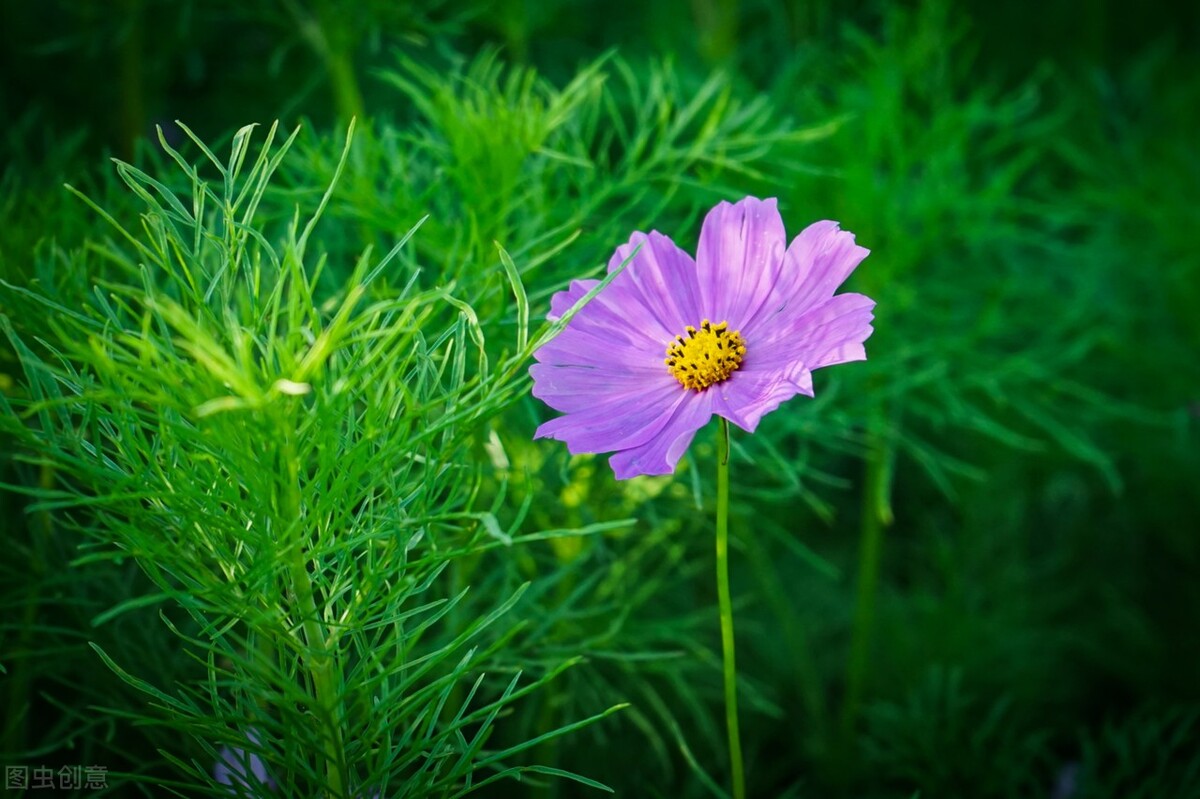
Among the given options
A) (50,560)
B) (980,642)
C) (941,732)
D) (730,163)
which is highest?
(730,163)

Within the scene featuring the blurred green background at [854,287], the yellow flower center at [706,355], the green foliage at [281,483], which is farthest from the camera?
the blurred green background at [854,287]

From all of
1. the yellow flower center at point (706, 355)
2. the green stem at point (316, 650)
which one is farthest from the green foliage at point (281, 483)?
the yellow flower center at point (706, 355)

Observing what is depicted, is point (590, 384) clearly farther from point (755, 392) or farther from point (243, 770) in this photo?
point (243, 770)

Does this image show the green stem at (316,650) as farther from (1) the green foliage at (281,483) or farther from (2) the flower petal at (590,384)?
(2) the flower petal at (590,384)

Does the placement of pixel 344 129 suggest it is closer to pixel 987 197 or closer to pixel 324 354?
pixel 324 354

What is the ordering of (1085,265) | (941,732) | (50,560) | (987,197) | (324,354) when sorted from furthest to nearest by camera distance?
(1085,265) → (987,197) → (941,732) → (50,560) → (324,354)

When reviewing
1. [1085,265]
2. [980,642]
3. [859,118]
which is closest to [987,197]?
[859,118]

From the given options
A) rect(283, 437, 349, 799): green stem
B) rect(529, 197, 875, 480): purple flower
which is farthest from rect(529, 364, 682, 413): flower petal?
rect(283, 437, 349, 799): green stem

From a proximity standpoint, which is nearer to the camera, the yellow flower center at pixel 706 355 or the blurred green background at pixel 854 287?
the yellow flower center at pixel 706 355
